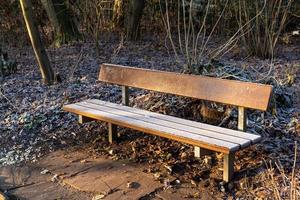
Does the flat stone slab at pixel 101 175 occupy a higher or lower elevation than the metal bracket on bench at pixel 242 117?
lower

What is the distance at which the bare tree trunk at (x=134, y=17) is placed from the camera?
389 inches

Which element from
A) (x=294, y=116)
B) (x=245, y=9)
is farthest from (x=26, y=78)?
(x=294, y=116)

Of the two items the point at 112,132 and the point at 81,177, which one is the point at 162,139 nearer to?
the point at 112,132

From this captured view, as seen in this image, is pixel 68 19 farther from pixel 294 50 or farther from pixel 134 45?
pixel 294 50

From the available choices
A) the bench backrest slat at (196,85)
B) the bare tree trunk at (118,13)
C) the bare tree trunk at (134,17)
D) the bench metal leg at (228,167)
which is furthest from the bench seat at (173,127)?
the bare tree trunk at (118,13)

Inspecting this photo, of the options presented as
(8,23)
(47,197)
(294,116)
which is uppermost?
(8,23)

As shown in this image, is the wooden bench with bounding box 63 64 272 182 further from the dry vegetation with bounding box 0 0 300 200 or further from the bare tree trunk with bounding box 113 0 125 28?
the bare tree trunk with bounding box 113 0 125 28

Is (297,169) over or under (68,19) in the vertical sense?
under

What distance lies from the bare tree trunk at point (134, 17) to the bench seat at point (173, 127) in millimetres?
5154

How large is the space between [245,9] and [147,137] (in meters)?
3.68

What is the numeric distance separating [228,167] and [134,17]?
6790 millimetres

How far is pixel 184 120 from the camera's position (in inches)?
163

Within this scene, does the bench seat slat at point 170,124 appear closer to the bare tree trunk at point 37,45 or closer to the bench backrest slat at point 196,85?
the bench backrest slat at point 196,85

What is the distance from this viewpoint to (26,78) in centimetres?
705
